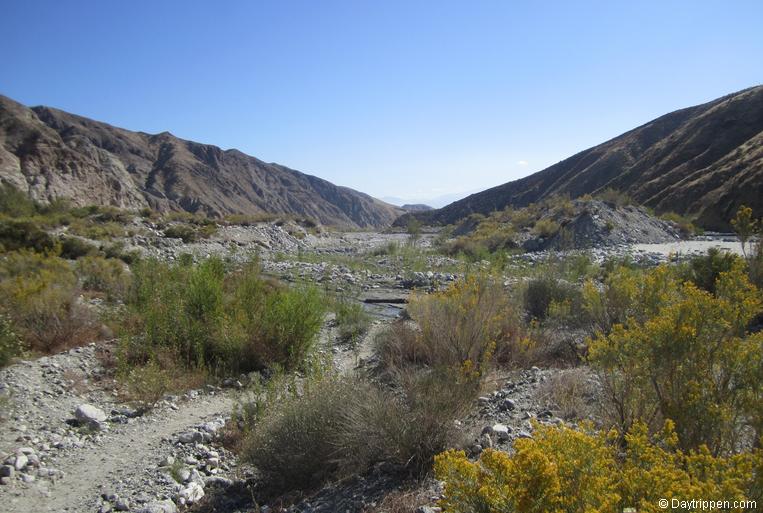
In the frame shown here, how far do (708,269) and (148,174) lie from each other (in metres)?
82.5

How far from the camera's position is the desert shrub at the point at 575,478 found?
70.3 inches

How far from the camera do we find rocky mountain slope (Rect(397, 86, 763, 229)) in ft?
91.7

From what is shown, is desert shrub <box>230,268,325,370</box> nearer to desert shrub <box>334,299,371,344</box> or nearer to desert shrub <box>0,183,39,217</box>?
desert shrub <box>334,299,371,344</box>

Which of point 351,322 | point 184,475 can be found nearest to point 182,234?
point 351,322

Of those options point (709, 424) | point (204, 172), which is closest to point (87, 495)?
point (709, 424)

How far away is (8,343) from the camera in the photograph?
604cm

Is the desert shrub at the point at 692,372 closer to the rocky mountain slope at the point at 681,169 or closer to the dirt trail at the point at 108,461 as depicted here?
the dirt trail at the point at 108,461

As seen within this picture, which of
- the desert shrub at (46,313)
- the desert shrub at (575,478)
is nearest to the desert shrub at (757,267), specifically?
the desert shrub at (575,478)

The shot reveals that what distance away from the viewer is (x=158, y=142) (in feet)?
306

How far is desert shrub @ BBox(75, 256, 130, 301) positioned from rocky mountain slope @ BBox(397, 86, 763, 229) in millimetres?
27544

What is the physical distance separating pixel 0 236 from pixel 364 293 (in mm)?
11254

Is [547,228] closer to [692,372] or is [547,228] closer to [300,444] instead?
[692,372]

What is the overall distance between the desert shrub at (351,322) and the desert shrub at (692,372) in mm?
5710

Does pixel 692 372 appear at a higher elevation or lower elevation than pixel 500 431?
higher
